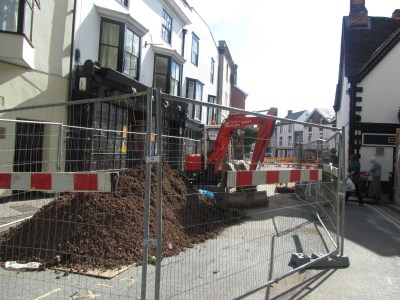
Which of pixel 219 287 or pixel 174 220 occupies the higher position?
pixel 174 220

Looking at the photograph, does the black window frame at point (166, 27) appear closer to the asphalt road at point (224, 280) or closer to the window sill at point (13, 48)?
the window sill at point (13, 48)

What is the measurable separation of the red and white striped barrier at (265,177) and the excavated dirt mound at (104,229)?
0.53 meters

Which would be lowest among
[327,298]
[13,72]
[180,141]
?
[327,298]

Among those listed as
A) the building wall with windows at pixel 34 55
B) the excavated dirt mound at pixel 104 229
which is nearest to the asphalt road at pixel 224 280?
the excavated dirt mound at pixel 104 229

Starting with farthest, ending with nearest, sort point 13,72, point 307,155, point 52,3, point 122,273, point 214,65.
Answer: point 214,65 < point 52,3 < point 13,72 < point 307,155 < point 122,273

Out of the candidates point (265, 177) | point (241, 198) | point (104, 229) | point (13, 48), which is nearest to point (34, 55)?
point (13, 48)

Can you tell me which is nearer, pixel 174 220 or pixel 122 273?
pixel 122 273

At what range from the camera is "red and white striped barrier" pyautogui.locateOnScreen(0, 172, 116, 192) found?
3.90m

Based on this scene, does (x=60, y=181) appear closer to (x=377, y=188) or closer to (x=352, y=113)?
(x=377, y=188)

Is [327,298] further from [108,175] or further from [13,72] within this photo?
[13,72]

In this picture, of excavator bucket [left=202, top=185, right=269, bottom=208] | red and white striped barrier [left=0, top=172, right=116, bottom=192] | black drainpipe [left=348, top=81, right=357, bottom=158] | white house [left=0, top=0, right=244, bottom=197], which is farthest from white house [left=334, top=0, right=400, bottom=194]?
red and white striped barrier [left=0, top=172, right=116, bottom=192]

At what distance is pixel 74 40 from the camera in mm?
12922

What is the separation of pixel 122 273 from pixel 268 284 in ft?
6.05

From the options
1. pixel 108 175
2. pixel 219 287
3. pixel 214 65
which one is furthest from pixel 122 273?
pixel 214 65
